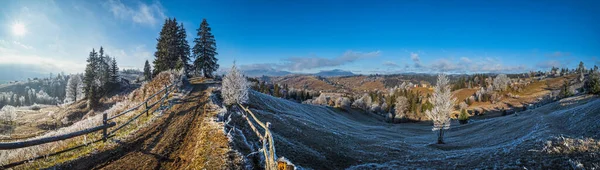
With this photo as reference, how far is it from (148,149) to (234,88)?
53.9ft

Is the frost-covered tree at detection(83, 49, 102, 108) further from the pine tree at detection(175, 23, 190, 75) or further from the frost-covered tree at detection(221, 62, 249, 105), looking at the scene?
the frost-covered tree at detection(221, 62, 249, 105)

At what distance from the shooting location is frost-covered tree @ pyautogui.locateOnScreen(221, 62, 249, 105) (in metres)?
32.0

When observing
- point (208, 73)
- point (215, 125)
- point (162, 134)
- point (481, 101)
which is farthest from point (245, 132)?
point (481, 101)

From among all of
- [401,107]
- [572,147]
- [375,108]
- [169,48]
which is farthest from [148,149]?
[375,108]

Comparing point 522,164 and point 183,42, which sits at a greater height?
point 183,42

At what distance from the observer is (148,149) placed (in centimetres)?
1628

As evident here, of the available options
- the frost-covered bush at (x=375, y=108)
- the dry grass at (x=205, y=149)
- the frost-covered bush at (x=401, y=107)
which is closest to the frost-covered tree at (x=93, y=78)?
the dry grass at (x=205, y=149)

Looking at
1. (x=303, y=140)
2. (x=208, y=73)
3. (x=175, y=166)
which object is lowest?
(x=303, y=140)

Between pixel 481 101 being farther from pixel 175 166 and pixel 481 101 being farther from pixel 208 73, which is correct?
pixel 175 166

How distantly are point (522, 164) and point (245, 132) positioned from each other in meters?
18.8

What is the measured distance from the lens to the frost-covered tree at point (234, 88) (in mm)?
32031

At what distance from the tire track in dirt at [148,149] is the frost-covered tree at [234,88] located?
23.1ft

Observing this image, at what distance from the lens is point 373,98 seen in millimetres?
155625

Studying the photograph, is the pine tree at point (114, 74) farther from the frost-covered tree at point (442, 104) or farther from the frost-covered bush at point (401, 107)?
the frost-covered bush at point (401, 107)
